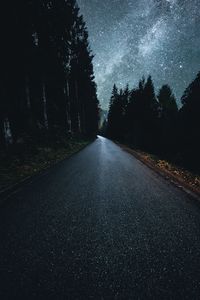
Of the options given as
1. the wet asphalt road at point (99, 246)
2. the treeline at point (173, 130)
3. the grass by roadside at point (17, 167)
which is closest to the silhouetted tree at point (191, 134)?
the treeline at point (173, 130)

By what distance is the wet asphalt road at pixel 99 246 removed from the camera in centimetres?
209

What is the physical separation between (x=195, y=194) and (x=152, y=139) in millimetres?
22674

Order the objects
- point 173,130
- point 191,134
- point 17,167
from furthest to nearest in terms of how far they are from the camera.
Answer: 1. point 173,130
2. point 191,134
3. point 17,167

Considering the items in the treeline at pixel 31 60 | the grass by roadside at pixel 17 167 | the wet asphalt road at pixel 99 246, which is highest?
the treeline at pixel 31 60

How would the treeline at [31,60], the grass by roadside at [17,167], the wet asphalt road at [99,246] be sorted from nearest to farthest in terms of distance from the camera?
the wet asphalt road at [99,246], the grass by roadside at [17,167], the treeline at [31,60]

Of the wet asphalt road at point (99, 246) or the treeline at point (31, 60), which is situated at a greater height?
the treeline at point (31, 60)

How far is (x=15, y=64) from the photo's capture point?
1603cm

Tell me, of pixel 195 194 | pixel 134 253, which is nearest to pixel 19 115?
pixel 195 194

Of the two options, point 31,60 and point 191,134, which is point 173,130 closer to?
point 191,134

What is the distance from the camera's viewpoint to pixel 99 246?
290cm

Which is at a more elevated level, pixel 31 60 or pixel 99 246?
pixel 31 60

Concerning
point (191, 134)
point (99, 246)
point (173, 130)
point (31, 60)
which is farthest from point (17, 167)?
point (173, 130)

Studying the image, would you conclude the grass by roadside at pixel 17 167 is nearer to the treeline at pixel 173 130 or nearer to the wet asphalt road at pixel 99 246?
the wet asphalt road at pixel 99 246

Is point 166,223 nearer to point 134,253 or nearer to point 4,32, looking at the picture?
point 134,253
